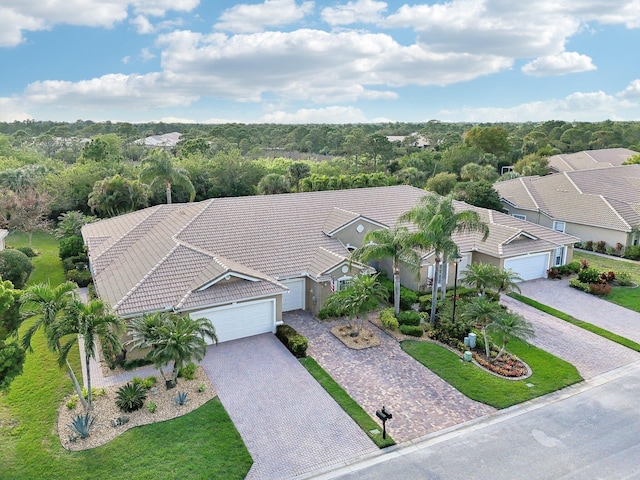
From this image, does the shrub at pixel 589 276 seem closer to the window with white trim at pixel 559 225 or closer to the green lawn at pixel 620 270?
the green lawn at pixel 620 270

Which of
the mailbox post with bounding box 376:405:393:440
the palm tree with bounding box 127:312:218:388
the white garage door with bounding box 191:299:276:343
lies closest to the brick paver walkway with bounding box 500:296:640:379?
the mailbox post with bounding box 376:405:393:440

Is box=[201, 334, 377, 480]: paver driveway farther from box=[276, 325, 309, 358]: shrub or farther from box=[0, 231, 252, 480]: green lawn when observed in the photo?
box=[0, 231, 252, 480]: green lawn

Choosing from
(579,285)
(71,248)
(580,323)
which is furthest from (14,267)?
(579,285)

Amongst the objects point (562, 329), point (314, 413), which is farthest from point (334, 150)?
point (314, 413)

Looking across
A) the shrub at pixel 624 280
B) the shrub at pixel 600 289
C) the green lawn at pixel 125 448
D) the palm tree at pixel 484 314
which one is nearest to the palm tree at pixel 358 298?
the palm tree at pixel 484 314

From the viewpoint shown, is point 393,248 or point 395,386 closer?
point 395,386

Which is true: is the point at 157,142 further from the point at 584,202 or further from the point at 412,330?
the point at 412,330
